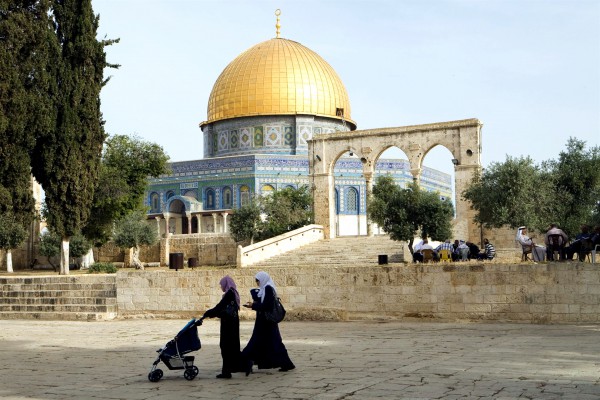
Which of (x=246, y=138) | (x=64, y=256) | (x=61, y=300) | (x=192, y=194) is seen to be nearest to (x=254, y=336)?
(x=61, y=300)

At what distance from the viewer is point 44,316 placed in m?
17.7

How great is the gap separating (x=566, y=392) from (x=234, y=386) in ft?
9.96

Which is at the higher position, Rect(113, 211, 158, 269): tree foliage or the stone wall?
Rect(113, 211, 158, 269): tree foliage

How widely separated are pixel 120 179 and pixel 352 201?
2090 centimetres

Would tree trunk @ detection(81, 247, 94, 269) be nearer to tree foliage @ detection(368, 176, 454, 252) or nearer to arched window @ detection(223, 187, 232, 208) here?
tree foliage @ detection(368, 176, 454, 252)

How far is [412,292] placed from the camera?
14281 mm

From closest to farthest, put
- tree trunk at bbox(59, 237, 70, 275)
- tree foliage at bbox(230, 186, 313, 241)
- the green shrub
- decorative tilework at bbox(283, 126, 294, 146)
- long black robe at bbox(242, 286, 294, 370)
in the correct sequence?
long black robe at bbox(242, 286, 294, 370), tree trunk at bbox(59, 237, 70, 275), the green shrub, tree foliage at bbox(230, 186, 313, 241), decorative tilework at bbox(283, 126, 294, 146)

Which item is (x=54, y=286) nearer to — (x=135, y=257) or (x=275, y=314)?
(x=135, y=257)

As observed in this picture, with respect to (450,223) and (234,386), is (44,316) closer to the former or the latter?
(234,386)

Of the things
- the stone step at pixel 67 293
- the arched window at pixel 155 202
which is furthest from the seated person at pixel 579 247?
the arched window at pixel 155 202

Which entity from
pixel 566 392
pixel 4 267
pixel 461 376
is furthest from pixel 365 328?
pixel 4 267

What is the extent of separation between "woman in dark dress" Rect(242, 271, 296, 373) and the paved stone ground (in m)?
0.15

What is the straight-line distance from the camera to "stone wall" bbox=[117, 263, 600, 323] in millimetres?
13047

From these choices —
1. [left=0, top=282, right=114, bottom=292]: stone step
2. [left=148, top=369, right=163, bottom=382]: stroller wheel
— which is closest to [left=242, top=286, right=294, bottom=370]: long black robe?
[left=148, top=369, right=163, bottom=382]: stroller wheel
